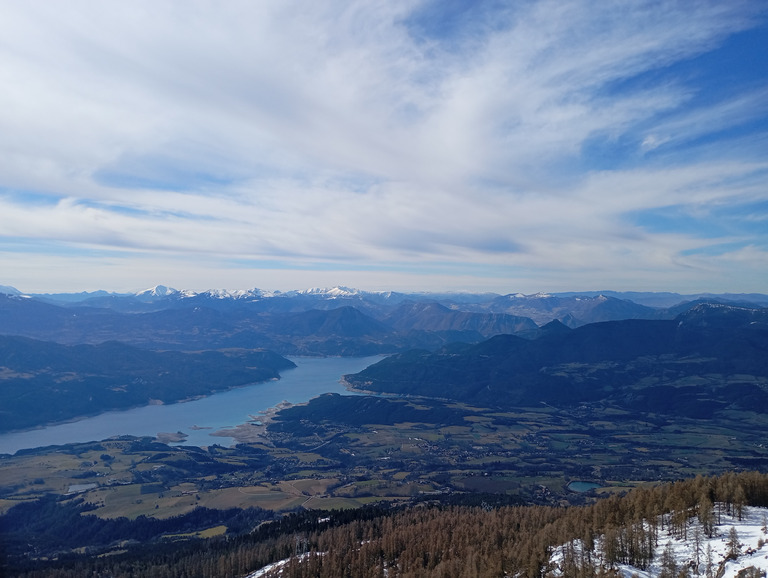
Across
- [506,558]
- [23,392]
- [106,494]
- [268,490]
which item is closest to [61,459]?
[106,494]

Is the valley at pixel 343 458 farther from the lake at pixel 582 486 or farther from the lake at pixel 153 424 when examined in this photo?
the lake at pixel 153 424

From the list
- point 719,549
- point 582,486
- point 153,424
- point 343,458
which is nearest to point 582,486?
point 582,486

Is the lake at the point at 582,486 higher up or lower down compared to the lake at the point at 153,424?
higher up

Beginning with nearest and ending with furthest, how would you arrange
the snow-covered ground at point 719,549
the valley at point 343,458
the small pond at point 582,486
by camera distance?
the snow-covered ground at point 719,549 < the valley at point 343,458 < the small pond at point 582,486

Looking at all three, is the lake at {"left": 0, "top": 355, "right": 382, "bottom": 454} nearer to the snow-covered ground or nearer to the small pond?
the small pond

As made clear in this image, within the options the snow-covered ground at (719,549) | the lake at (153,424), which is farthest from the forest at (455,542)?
the lake at (153,424)

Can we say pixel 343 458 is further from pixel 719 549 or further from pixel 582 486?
pixel 719 549
